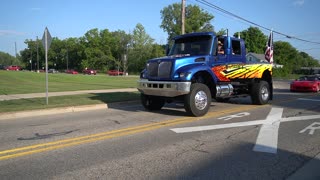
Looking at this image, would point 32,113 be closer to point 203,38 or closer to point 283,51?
point 203,38

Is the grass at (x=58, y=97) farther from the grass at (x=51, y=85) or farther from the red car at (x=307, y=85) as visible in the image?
the red car at (x=307, y=85)

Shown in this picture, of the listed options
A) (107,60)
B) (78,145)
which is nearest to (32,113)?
(78,145)

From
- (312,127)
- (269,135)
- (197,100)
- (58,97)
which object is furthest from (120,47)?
(269,135)

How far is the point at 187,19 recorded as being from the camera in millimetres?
91375

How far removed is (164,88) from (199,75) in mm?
1420

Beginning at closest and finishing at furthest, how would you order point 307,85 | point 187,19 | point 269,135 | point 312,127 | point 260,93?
1. point 269,135
2. point 312,127
3. point 260,93
4. point 307,85
5. point 187,19

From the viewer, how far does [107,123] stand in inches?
414

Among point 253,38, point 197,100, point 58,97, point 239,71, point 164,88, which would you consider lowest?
point 58,97

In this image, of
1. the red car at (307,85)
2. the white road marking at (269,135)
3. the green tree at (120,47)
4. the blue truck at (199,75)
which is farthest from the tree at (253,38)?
the white road marking at (269,135)

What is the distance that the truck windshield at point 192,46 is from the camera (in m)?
12.9

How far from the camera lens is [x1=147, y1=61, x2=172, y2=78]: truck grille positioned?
A: 11883 millimetres

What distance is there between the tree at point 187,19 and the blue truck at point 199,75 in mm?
71813

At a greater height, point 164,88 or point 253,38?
point 253,38

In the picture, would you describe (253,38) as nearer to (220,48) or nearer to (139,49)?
(139,49)
